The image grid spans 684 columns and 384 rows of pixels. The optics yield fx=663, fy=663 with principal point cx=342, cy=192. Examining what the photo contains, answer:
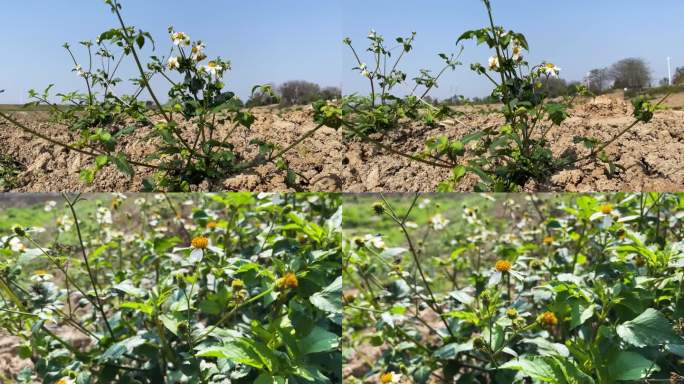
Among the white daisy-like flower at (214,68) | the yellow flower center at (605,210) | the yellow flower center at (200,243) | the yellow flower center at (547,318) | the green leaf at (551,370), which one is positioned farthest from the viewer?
the white daisy-like flower at (214,68)

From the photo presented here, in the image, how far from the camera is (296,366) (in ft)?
4.90

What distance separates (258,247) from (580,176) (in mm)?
1323

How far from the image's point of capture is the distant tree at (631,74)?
3.09 meters

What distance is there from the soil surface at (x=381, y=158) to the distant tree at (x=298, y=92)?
0.51 ft

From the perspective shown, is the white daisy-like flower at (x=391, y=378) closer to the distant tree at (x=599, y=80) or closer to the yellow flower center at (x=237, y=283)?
the yellow flower center at (x=237, y=283)

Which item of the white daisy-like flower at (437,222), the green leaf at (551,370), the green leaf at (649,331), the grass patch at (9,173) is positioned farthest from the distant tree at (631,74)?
the grass patch at (9,173)

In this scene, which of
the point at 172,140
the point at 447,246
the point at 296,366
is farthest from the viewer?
the point at 447,246

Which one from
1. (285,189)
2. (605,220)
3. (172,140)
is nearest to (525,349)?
(605,220)

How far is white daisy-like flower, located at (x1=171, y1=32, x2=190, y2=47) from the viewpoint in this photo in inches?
110

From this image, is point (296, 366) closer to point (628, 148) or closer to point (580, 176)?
point (580, 176)

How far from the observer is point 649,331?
4.96 feet

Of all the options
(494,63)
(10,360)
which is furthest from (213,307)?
(494,63)

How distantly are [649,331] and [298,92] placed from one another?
2304 millimetres

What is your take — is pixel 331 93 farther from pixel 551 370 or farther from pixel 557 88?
pixel 551 370
